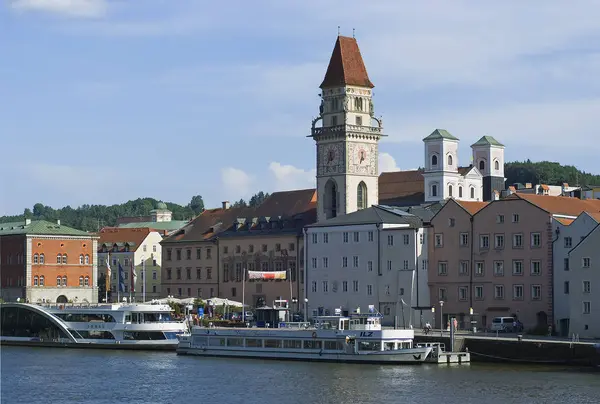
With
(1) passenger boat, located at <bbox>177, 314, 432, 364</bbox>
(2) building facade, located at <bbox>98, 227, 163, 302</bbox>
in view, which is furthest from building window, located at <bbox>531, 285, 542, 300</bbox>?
(2) building facade, located at <bbox>98, 227, 163, 302</bbox>

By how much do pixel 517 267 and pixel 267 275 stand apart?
39.0 metres

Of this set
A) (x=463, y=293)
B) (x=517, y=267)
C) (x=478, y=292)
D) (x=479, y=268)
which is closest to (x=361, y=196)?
(x=463, y=293)

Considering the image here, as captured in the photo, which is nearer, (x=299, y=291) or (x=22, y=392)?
(x=22, y=392)

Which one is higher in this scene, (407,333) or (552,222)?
(552,222)

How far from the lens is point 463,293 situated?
109312mm

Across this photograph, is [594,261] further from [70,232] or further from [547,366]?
[70,232]

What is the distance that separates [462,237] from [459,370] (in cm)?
2706

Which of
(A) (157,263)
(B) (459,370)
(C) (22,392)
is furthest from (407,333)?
(A) (157,263)

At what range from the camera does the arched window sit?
457 feet

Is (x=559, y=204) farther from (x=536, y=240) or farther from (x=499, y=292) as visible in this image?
(x=499, y=292)

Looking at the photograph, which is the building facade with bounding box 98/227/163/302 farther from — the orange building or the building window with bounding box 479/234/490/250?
the building window with bounding box 479/234/490/250

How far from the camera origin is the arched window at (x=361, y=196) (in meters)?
139

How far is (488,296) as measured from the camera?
10719 centimetres

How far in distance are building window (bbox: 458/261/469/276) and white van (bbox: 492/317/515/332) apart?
6.90 metres
